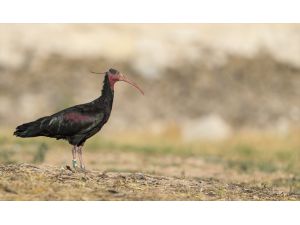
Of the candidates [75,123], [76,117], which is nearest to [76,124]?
[75,123]

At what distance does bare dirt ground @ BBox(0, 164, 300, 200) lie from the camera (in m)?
15.0

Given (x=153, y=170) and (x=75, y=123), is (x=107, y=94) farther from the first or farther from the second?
(x=153, y=170)

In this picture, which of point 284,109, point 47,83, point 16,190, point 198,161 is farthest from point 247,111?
point 16,190

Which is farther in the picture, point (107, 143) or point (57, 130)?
point (107, 143)

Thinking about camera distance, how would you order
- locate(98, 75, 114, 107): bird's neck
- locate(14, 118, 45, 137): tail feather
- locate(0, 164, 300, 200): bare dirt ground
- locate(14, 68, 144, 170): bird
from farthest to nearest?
1. locate(98, 75, 114, 107): bird's neck
2. locate(14, 118, 45, 137): tail feather
3. locate(14, 68, 144, 170): bird
4. locate(0, 164, 300, 200): bare dirt ground

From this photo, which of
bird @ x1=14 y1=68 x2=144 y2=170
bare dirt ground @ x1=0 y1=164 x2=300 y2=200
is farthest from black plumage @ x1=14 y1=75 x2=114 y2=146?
bare dirt ground @ x1=0 y1=164 x2=300 y2=200

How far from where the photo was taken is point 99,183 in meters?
15.7

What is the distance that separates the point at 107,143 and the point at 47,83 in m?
5.51

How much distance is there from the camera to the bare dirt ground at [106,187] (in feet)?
49.1

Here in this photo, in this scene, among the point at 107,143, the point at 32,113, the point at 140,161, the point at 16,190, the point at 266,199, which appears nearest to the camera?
the point at 16,190

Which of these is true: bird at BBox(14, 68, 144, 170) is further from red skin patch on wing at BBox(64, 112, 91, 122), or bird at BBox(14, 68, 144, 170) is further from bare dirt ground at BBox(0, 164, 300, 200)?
bare dirt ground at BBox(0, 164, 300, 200)

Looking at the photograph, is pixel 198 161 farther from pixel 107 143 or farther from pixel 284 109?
pixel 284 109

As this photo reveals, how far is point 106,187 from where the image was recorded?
15.5 meters

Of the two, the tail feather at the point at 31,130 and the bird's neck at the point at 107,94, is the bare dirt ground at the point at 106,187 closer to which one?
the tail feather at the point at 31,130
